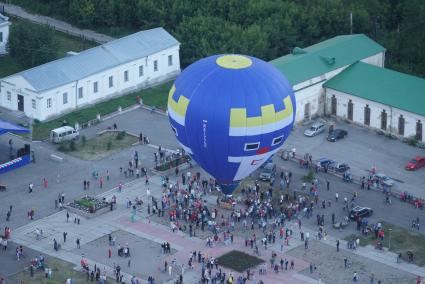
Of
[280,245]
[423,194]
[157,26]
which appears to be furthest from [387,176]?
[157,26]

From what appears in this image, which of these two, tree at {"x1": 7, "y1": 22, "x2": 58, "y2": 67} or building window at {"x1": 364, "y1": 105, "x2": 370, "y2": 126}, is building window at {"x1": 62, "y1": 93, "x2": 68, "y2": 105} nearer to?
tree at {"x1": 7, "y1": 22, "x2": 58, "y2": 67}

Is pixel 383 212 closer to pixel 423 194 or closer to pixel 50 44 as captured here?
pixel 423 194

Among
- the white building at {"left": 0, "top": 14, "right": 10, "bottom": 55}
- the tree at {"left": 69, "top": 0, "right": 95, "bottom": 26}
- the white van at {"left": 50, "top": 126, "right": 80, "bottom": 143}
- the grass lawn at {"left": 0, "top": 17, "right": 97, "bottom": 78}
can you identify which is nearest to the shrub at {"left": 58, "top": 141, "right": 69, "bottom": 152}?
the white van at {"left": 50, "top": 126, "right": 80, "bottom": 143}

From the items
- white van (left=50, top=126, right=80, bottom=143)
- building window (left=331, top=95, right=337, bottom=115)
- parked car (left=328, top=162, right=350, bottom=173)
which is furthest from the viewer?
building window (left=331, top=95, right=337, bottom=115)

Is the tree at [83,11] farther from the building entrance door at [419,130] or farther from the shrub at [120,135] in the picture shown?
the building entrance door at [419,130]

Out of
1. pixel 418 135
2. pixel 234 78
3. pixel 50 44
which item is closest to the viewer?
pixel 234 78

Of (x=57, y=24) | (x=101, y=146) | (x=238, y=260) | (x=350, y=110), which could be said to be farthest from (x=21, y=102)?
(x=238, y=260)
